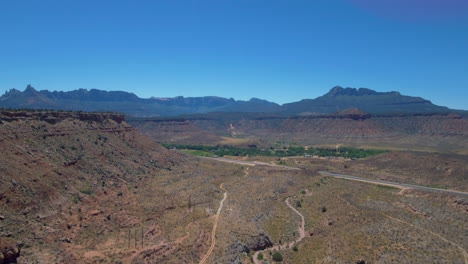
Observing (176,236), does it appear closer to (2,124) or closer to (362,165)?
(2,124)

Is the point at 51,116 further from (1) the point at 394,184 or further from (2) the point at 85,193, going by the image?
(1) the point at 394,184

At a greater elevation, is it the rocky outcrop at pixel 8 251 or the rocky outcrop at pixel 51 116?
the rocky outcrop at pixel 51 116

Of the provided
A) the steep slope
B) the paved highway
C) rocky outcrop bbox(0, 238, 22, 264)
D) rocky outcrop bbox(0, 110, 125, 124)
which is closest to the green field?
the paved highway

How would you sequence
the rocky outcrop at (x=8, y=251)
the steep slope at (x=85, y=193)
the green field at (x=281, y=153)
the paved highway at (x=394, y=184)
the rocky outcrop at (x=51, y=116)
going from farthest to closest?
1. the green field at (x=281, y=153)
2. the paved highway at (x=394, y=184)
3. the rocky outcrop at (x=51, y=116)
4. the steep slope at (x=85, y=193)
5. the rocky outcrop at (x=8, y=251)

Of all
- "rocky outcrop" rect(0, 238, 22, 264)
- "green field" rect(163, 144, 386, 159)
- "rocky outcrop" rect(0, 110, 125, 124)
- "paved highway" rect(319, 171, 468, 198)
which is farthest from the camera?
"green field" rect(163, 144, 386, 159)

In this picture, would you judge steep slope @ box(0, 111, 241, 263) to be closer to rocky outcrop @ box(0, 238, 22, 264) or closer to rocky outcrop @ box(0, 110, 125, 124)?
rocky outcrop @ box(0, 110, 125, 124)

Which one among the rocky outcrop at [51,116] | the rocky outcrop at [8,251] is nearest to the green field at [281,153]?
the rocky outcrop at [51,116]

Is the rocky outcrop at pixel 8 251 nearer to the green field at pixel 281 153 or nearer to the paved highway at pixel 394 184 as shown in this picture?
the paved highway at pixel 394 184

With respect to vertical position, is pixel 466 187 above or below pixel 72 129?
below

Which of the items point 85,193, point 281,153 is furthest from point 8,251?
point 281,153

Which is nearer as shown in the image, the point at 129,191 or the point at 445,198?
the point at 129,191

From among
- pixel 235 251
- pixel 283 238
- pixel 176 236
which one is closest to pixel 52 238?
pixel 176 236
